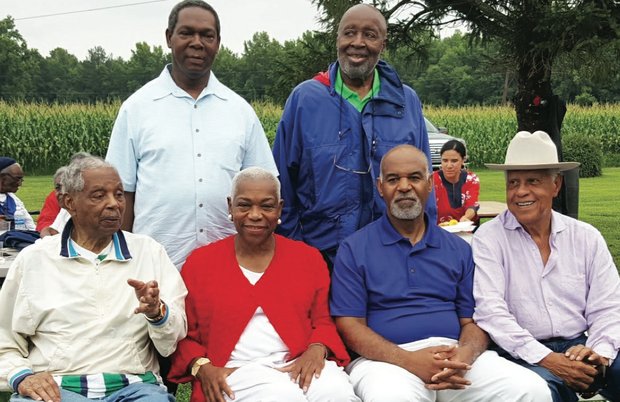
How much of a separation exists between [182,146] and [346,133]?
863mm

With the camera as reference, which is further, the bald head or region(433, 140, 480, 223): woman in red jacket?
region(433, 140, 480, 223): woman in red jacket

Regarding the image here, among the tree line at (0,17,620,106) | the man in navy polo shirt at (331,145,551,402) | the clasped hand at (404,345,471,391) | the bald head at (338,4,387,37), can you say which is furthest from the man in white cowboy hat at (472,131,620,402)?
the tree line at (0,17,620,106)

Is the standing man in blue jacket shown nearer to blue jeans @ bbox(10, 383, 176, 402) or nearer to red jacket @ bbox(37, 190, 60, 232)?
blue jeans @ bbox(10, 383, 176, 402)

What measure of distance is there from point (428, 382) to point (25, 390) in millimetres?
1732

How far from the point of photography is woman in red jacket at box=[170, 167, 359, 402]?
127 inches

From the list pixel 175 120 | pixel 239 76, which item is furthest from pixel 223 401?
pixel 239 76

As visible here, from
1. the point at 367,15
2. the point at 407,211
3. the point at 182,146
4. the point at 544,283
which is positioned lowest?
the point at 544,283

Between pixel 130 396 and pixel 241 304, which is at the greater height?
pixel 241 304

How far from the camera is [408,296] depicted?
354 centimetres

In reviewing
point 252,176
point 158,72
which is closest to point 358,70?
point 252,176

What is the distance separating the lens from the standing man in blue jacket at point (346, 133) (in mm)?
3803

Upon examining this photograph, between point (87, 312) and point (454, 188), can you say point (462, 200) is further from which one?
point (87, 312)

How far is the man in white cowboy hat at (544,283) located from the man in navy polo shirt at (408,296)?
0.12 meters

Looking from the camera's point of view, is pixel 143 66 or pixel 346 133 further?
pixel 143 66
